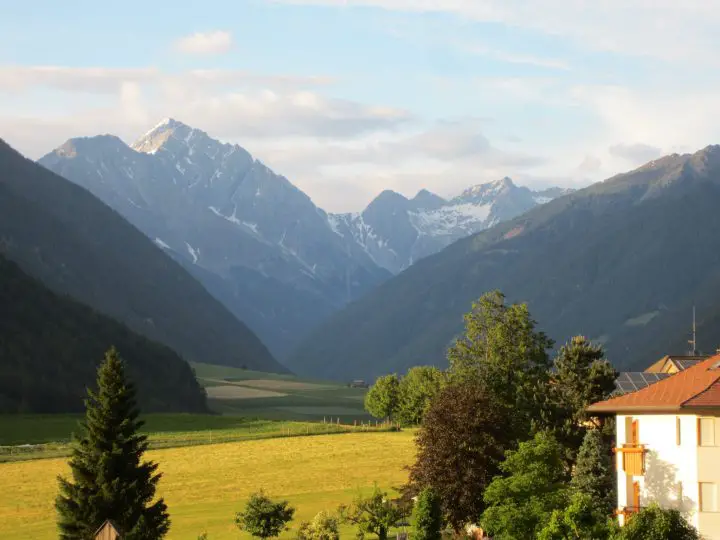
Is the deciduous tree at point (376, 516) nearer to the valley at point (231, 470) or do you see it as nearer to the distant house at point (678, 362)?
the valley at point (231, 470)

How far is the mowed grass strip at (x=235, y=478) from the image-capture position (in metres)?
90.4

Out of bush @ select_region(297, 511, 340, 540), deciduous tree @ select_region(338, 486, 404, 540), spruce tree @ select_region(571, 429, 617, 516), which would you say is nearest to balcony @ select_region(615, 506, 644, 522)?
spruce tree @ select_region(571, 429, 617, 516)

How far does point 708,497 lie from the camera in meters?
56.5

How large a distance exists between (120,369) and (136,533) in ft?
41.1

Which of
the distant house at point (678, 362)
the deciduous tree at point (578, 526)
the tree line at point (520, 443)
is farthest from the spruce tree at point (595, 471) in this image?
the distant house at point (678, 362)

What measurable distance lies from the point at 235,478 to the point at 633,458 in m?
58.9

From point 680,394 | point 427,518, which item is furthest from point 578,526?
point 427,518

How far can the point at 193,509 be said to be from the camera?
95.4 m

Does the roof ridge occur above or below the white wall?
above

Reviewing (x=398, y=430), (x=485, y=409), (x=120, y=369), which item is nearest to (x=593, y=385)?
(x=485, y=409)

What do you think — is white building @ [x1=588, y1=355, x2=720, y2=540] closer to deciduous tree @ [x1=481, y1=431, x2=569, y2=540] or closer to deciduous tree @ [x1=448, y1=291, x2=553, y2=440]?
deciduous tree @ [x1=481, y1=431, x2=569, y2=540]

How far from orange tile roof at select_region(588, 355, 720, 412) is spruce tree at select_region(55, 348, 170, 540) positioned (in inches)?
1028

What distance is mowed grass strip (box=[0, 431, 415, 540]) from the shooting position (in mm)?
90375

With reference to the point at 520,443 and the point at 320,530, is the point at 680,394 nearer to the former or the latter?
the point at 520,443
